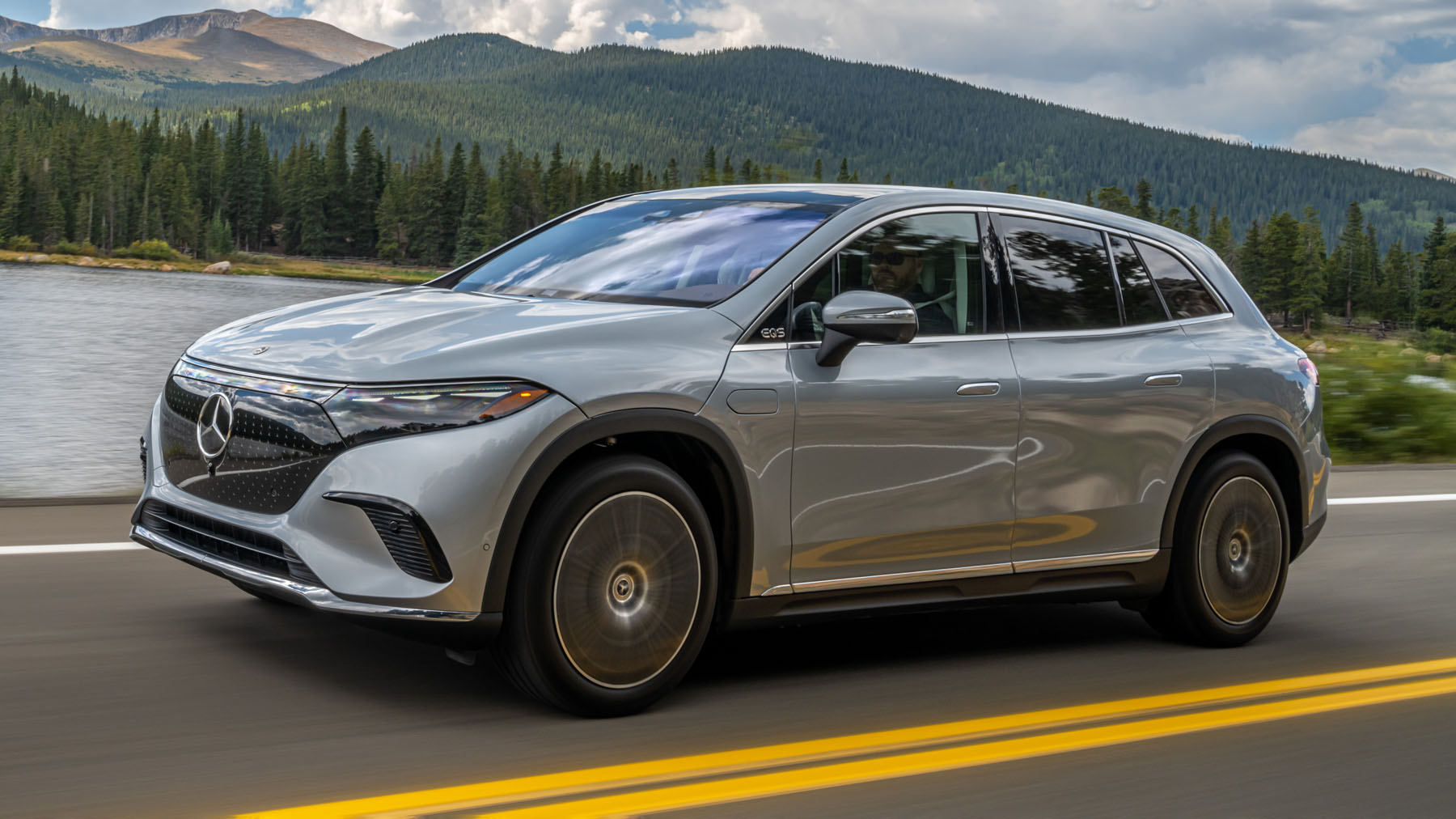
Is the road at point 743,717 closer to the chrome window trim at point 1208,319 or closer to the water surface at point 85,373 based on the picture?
the chrome window trim at point 1208,319

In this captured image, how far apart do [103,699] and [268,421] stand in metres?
0.99

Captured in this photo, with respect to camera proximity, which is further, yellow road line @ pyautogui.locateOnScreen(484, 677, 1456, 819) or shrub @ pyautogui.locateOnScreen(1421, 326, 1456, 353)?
shrub @ pyautogui.locateOnScreen(1421, 326, 1456, 353)

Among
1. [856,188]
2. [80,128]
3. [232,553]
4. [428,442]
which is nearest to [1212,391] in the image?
[856,188]

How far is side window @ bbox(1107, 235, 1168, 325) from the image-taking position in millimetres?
5898

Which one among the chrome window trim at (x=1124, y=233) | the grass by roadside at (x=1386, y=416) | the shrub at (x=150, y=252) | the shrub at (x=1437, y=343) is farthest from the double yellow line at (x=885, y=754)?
the shrub at (x=150, y=252)

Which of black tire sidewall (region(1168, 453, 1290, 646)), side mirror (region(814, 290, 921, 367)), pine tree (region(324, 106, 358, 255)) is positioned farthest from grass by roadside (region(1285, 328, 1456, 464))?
pine tree (region(324, 106, 358, 255))

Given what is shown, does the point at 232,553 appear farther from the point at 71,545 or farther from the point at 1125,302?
the point at 1125,302

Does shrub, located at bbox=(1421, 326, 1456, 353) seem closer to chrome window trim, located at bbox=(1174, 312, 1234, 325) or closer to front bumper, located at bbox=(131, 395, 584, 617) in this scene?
chrome window trim, located at bbox=(1174, 312, 1234, 325)

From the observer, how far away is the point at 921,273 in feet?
17.2

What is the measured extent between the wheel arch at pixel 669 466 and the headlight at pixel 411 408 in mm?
213

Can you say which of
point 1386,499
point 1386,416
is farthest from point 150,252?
point 1386,499

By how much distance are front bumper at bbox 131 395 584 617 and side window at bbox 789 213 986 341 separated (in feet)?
3.62

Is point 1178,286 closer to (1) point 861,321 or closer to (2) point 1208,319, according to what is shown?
(2) point 1208,319

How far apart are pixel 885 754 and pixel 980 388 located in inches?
54.3
